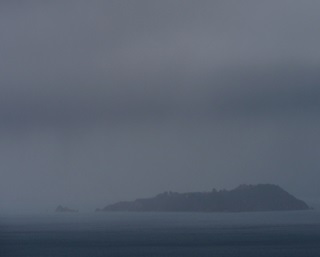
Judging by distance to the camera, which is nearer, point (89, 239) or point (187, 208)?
point (89, 239)

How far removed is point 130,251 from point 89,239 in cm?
1950

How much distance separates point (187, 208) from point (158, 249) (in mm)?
85907

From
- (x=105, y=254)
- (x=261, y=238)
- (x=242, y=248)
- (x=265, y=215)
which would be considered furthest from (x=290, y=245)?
(x=265, y=215)

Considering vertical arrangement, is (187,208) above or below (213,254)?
above

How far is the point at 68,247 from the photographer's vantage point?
68.8 meters

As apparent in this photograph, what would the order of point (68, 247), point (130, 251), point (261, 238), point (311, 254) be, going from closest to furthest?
point (311, 254) < point (130, 251) < point (68, 247) < point (261, 238)

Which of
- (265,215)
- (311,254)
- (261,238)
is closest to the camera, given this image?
(311,254)

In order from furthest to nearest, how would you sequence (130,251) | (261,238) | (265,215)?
(265,215) → (261,238) → (130,251)

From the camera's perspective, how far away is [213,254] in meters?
59.2

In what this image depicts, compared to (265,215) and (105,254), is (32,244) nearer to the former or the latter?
(105,254)

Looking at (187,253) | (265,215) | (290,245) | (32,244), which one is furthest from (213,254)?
(265,215)

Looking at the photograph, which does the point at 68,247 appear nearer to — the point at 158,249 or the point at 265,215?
the point at 158,249

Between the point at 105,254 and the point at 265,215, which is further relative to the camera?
the point at 265,215

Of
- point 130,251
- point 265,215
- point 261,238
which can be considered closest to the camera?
point 130,251
